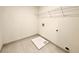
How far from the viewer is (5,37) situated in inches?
93.4

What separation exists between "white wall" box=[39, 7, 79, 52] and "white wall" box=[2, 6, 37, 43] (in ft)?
1.10

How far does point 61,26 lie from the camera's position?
208cm

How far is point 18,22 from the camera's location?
2586mm

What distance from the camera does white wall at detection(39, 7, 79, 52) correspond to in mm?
1657

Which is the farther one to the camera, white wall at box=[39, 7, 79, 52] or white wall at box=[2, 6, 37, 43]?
white wall at box=[2, 6, 37, 43]

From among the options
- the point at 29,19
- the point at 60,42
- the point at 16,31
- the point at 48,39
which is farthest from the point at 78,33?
the point at 16,31

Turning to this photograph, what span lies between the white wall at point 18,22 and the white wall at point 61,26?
0.34 m

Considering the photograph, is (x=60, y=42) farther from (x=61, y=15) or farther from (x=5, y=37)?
(x=5, y=37)

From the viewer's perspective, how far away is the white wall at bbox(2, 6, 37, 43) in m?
2.35

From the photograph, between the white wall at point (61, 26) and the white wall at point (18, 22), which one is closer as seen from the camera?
the white wall at point (61, 26)

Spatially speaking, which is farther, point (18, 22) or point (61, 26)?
point (18, 22)

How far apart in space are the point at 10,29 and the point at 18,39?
48cm

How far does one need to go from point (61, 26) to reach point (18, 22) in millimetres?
1472

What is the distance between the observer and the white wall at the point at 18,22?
7.72 ft
